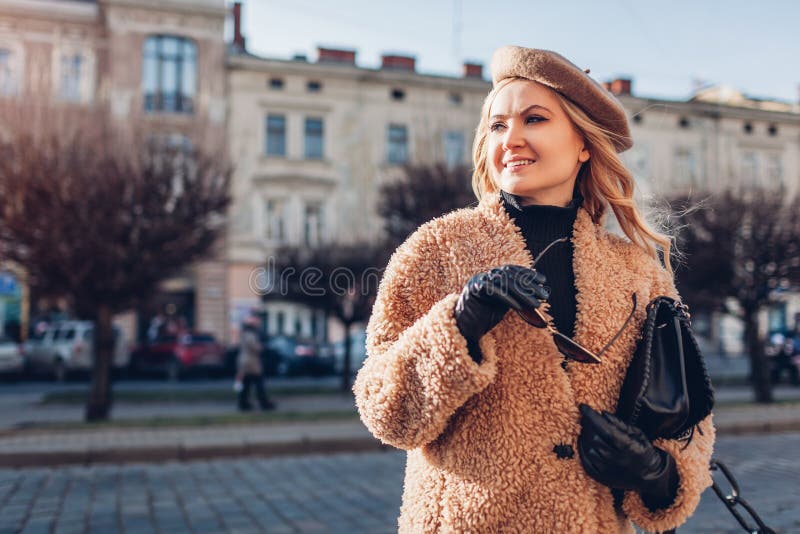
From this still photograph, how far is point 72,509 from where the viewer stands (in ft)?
18.6

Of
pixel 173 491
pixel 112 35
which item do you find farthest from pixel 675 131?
pixel 173 491

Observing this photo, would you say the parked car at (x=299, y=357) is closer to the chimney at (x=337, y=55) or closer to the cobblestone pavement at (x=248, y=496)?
the chimney at (x=337, y=55)

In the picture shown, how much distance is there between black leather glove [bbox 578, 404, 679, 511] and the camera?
4.98ft

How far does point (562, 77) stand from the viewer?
176 centimetres

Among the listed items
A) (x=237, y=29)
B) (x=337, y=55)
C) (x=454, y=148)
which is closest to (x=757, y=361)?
(x=454, y=148)

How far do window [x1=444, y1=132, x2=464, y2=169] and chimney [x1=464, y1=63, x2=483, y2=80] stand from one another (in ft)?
35.3

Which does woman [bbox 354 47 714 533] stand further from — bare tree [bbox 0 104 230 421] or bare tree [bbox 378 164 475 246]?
bare tree [bbox 378 164 475 246]

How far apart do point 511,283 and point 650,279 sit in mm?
601

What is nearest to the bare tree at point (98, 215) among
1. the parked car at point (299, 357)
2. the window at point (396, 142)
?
the parked car at point (299, 357)

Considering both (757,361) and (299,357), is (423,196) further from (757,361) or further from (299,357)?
(299,357)

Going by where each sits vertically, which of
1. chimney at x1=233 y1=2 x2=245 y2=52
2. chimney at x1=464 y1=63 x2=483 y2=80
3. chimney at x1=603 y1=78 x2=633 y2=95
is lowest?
chimney at x1=603 y1=78 x2=633 y2=95

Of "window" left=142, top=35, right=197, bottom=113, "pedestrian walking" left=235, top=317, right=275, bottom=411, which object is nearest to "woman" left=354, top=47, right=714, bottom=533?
"pedestrian walking" left=235, top=317, right=275, bottom=411

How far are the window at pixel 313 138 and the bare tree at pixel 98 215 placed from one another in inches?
698

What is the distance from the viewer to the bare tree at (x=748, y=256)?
41.2ft
